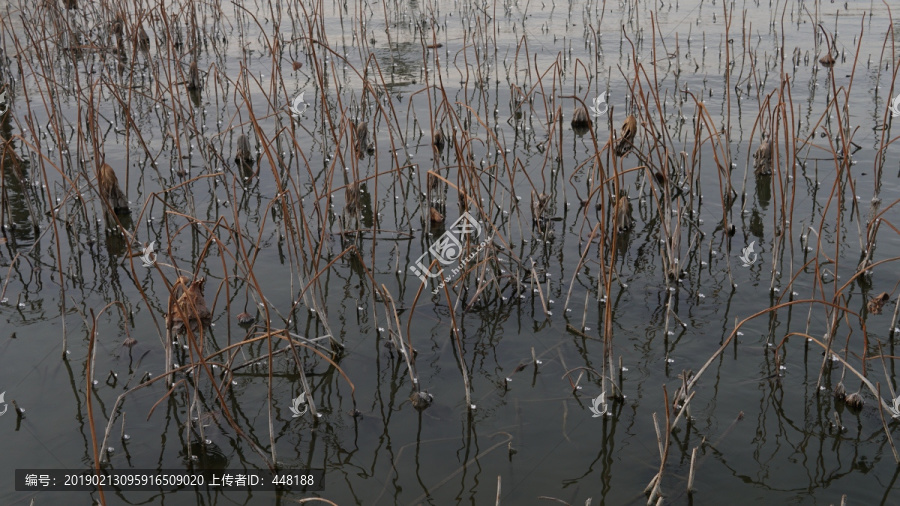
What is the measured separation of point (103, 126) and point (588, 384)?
5.57 meters

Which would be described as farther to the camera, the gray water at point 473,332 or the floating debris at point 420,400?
the floating debris at point 420,400

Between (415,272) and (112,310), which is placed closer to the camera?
(112,310)

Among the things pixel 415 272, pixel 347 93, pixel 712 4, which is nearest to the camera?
pixel 415 272

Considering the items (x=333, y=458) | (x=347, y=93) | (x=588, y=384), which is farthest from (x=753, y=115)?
(x=333, y=458)

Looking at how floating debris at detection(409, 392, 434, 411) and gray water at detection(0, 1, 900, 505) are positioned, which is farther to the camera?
floating debris at detection(409, 392, 434, 411)

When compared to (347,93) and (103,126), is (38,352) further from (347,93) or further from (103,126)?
(347,93)

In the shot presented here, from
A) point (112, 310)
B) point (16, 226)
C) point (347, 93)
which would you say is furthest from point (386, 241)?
point (347, 93)

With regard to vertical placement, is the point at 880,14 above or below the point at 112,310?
above

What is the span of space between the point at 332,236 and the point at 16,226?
2096 mm

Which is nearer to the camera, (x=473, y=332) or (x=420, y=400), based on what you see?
(x=420, y=400)

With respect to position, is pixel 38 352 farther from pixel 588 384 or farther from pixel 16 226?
pixel 588 384

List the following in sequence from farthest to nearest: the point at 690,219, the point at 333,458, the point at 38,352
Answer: the point at 690,219 → the point at 38,352 → the point at 333,458

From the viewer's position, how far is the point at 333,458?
3250 mm

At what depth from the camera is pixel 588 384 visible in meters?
3.70
